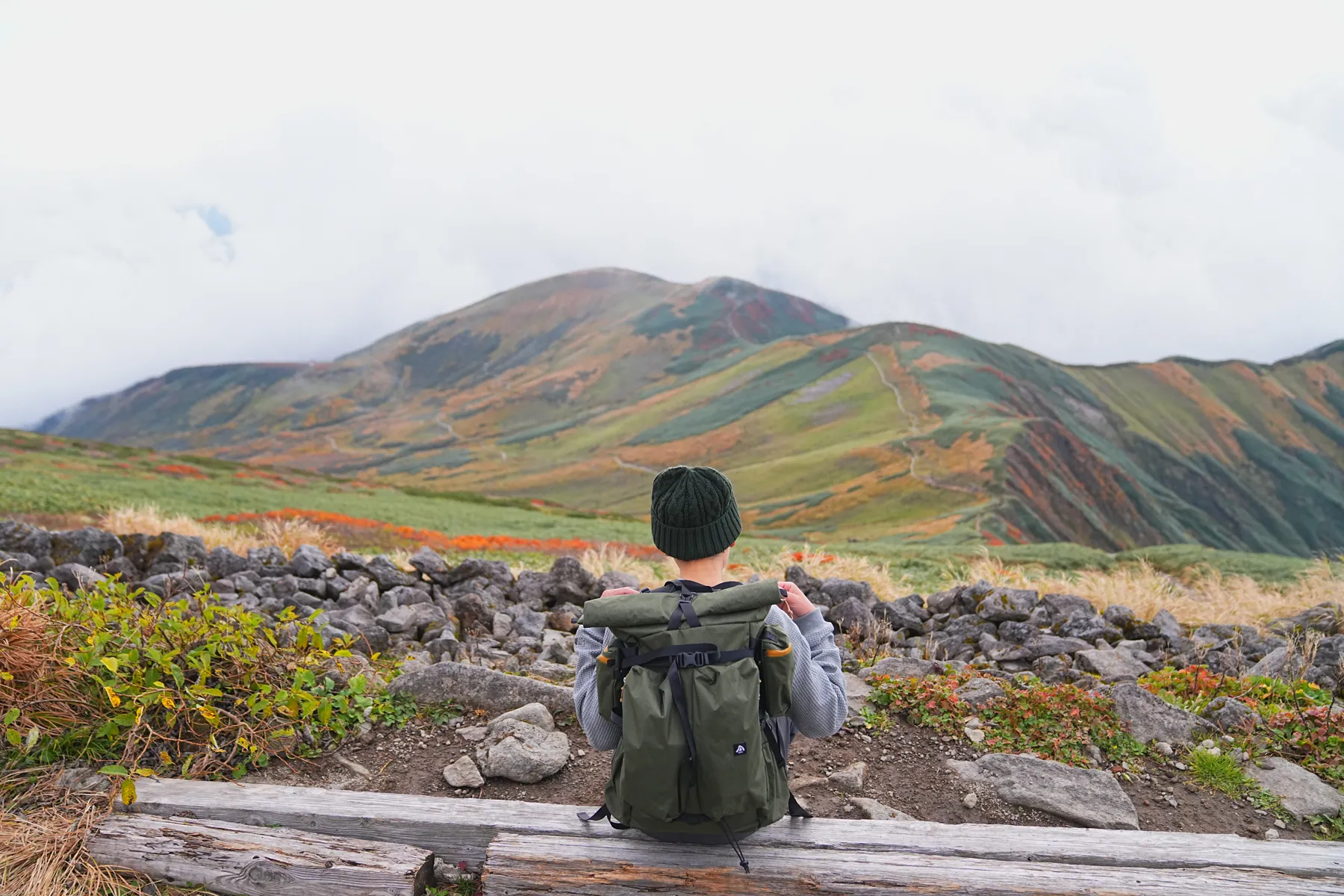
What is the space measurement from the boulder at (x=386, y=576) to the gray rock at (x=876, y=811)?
7.11 m

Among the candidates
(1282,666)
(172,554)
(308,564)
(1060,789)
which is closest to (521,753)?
(1060,789)

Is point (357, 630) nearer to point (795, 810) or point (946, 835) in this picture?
point (795, 810)

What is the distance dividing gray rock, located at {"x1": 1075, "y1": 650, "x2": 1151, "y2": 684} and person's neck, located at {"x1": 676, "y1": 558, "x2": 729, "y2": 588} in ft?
19.4

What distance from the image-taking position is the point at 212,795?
468 centimetres

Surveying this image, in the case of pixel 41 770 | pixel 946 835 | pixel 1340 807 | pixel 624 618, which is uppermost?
pixel 624 618

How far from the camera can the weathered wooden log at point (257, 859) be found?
162 inches

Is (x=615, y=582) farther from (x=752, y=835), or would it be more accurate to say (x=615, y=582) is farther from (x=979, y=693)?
(x=752, y=835)

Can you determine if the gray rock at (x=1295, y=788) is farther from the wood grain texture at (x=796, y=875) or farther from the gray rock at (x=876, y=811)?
the gray rock at (x=876, y=811)

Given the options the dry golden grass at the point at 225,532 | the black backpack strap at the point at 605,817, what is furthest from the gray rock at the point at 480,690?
the dry golden grass at the point at 225,532

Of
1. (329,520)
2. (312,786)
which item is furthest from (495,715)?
(329,520)

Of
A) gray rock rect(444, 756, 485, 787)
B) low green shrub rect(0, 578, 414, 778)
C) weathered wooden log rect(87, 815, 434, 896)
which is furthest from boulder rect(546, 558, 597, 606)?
weathered wooden log rect(87, 815, 434, 896)

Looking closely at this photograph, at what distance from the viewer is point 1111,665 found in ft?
25.9

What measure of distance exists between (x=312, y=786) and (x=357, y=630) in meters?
3.01

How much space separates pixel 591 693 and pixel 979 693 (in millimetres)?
4349
